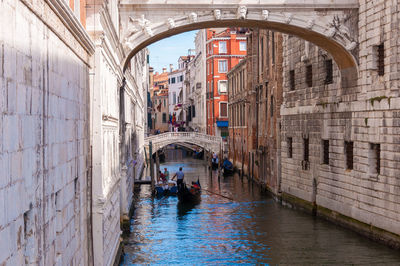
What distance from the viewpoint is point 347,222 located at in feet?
44.9

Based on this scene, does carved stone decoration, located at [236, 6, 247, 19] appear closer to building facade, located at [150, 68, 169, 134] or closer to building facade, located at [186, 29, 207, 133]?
building facade, located at [186, 29, 207, 133]

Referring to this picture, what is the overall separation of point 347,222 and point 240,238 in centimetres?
255

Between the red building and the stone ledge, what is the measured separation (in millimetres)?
26912

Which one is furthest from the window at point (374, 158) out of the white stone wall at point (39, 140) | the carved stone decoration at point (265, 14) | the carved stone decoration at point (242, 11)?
the white stone wall at point (39, 140)

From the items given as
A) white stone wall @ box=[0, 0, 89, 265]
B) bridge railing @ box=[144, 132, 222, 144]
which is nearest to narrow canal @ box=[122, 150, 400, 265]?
white stone wall @ box=[0, 0, 89, 265]

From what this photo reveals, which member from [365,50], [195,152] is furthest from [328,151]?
[195,152]

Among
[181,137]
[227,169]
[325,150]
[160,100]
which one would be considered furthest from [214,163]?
[160,100]

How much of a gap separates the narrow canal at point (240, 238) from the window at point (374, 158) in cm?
148

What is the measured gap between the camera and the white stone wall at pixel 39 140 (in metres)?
3.42

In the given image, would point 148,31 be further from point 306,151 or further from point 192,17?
point 306,151

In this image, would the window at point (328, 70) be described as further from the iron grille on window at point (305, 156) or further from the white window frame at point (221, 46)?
the white window frame at point (221, 46)

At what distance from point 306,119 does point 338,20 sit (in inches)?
167

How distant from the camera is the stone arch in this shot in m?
12.6

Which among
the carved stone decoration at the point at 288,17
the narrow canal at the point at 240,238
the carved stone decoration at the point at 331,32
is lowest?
the narrow canal at the point at 240,238
